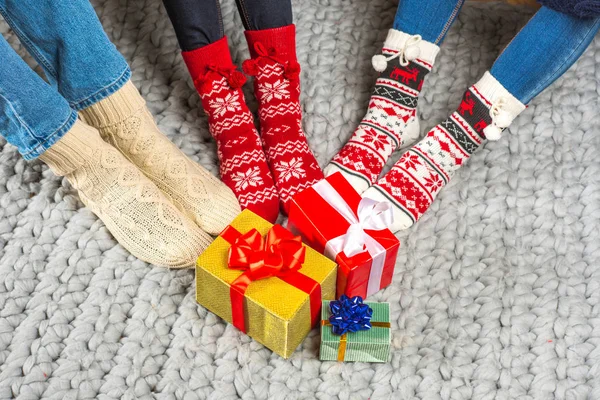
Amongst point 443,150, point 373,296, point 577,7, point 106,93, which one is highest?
point 577,7

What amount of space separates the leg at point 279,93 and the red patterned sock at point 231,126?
0.08 ft

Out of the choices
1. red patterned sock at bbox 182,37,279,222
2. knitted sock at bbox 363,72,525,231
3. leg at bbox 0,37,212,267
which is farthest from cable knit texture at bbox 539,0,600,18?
leg at bbox 0,37,212,267

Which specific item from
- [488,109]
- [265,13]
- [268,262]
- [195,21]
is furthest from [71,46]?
[488,109]

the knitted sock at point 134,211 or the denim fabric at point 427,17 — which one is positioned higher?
the denim fabric at point 427,17

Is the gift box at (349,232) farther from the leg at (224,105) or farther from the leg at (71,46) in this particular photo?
the leg at (71,46)

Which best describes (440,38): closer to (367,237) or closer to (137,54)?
(367,237)

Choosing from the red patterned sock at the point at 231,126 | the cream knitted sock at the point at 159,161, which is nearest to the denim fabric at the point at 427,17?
the red patterned sock at the point at 231,126

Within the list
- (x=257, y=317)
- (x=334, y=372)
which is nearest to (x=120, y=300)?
(x=257, y=317)

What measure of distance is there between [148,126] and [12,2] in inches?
10.6

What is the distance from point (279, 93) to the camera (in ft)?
3.84

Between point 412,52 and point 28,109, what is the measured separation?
0.63 meters

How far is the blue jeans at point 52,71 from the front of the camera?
0.92 meters

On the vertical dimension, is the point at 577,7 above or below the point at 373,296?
above

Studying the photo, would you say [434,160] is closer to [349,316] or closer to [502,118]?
[502,118]
